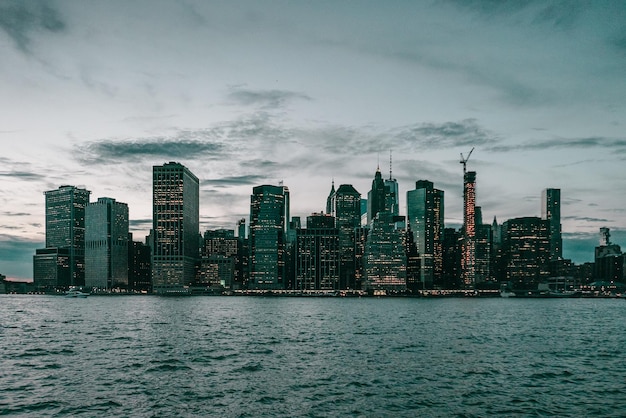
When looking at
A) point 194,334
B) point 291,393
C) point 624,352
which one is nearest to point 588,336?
point 624,352

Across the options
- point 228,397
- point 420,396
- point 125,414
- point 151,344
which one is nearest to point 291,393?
point 228,397

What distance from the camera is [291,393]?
52.0 metres

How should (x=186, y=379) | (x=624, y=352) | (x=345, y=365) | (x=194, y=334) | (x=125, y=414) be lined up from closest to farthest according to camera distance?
(x=125, y=414)
(x=186, y=379)
(x=345, y=365)
(x=624, y=352)
(x=194, y=334)

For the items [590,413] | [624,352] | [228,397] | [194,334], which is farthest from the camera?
[194,334]

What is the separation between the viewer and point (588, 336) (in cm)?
11238

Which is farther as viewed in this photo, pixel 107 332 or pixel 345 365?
pixel 107 332

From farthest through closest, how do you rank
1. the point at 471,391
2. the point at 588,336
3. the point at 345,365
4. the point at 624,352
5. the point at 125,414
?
the point at 588,336, the point at 624,352, the point at 345,365, the point at 471,391, the point at 125,414

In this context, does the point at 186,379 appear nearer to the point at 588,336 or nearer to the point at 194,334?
the point at 194,334

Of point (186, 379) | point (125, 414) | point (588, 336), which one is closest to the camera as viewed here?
point (125, 414)

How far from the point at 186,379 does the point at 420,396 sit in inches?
909

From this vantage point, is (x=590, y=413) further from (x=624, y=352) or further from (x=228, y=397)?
(x=624, y=352)

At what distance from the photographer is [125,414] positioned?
143ft

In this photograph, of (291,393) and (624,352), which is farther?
(624,352)

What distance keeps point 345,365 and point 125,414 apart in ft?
99.0
